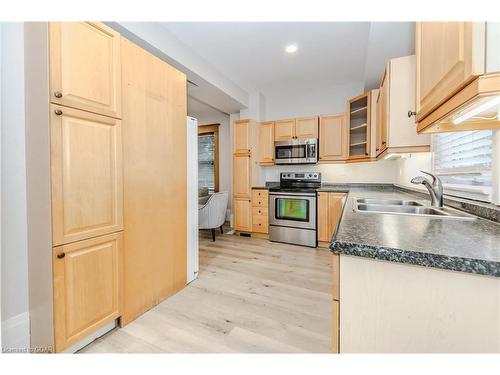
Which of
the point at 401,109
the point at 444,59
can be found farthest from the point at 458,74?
the point at 401,109

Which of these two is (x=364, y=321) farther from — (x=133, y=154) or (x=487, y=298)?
(x=133, y=154)

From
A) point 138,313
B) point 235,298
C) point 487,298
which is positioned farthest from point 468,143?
point 138,313

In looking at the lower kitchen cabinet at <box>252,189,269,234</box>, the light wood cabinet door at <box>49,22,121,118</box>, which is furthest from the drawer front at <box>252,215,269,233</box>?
the light wood cabinet door at <box>49,22,121,118</box>

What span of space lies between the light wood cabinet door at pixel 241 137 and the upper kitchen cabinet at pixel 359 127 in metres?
1.65

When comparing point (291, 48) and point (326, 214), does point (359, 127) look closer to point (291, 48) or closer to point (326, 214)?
point (326, 214)

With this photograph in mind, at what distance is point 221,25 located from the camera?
242 centimetres

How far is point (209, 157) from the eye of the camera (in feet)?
18.7

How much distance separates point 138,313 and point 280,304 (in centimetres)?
111

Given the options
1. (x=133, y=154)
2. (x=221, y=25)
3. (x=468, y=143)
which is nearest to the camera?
(x=468, y=143)

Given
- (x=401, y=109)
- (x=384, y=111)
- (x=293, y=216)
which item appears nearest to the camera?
(x=401, y=109)

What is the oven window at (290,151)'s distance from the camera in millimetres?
3994

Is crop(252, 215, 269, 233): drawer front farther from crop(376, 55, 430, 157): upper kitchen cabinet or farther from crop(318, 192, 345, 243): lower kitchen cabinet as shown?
crop(376, 55, 430, 157): upper kitchen cabinet

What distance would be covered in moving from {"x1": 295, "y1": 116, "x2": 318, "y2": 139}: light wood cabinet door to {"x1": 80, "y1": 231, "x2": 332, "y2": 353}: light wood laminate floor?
6.83 ft

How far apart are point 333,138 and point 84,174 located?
3468 millimetres
